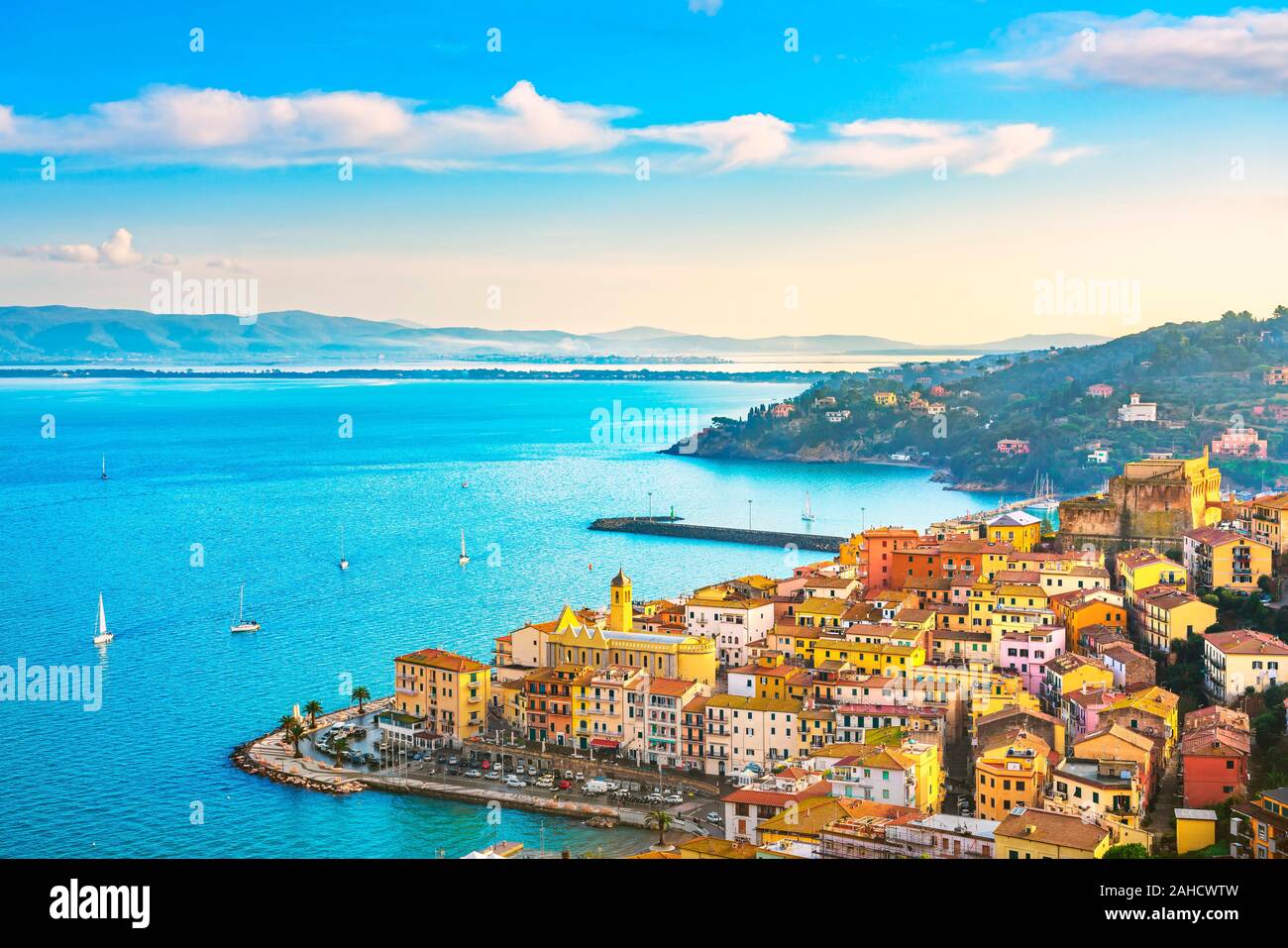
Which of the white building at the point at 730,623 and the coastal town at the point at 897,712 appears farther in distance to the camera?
the white building at the point at 730,623

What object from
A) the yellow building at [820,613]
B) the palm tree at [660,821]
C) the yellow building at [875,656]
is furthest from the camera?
the yellow building at [820,613]

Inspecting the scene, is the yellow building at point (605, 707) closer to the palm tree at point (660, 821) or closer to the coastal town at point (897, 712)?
the coastal town at point (897, 712)

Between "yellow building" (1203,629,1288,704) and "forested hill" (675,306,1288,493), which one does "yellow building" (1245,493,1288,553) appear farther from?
"forested hill" (675,306,1288,493)

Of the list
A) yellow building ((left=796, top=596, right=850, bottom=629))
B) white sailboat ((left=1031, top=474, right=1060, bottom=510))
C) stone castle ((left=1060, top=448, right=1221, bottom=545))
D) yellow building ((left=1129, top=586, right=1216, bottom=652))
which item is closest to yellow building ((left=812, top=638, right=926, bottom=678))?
yellow building ((left=796, top=596, right=850, bottom=629))

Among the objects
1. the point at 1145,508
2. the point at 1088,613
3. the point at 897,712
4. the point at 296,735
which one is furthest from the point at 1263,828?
the point at 1145,508

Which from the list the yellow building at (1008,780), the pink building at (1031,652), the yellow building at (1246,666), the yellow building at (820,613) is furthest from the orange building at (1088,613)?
the yellow building at (1008,780)

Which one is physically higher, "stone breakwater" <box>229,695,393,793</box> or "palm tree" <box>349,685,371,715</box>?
"palm tree" <box>349,685,371,715</box>
